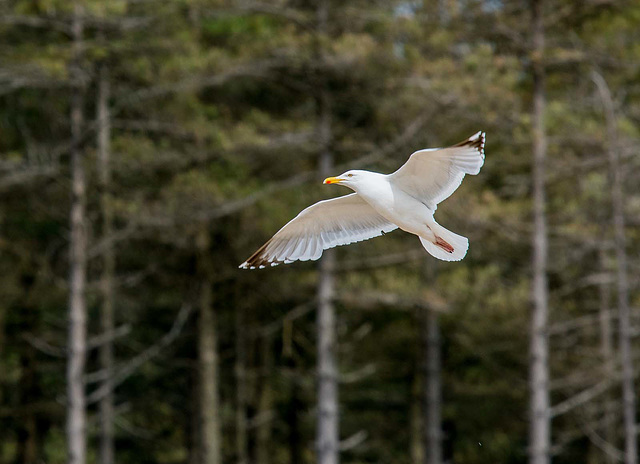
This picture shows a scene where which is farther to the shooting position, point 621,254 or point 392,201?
point 621,254

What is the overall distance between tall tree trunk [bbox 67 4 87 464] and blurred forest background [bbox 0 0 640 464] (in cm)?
2

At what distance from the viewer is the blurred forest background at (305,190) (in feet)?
38.7

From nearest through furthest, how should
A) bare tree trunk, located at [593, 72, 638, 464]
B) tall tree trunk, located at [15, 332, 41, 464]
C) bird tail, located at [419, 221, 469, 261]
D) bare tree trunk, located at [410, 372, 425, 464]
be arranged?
bird tail, located at [419, 221, 469, 261], bare tree trunk, located at [593, 72, 638, 464], tall tree trunk, located at [15, 332, 41, 464], bare tree trunk, located at [410, 372, 425, 464]

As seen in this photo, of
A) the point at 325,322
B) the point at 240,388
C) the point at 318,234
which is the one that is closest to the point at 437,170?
the point at 318,234

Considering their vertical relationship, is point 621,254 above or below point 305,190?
below

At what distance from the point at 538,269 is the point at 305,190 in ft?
10.0

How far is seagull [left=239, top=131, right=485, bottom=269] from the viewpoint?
5.89 m

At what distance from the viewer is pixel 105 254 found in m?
13.9

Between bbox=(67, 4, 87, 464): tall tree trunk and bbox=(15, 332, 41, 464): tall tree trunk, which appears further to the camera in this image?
bbox=(15, 332, 41, 464): tall tree trunk

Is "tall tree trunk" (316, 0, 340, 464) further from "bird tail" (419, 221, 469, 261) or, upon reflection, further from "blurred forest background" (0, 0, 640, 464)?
"bird tail" (419, 221, 469, 261)

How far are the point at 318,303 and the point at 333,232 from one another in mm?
5861

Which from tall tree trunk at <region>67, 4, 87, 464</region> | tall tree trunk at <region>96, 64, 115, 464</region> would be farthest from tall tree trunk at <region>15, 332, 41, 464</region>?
tall tree trunk at <region>67, 4, 87, 464</region>

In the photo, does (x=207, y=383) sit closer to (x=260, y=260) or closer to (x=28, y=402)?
(x=28, y=402)

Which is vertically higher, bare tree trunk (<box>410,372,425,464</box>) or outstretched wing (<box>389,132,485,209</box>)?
outstretched wing (<box>389,132,485,209</box>)
